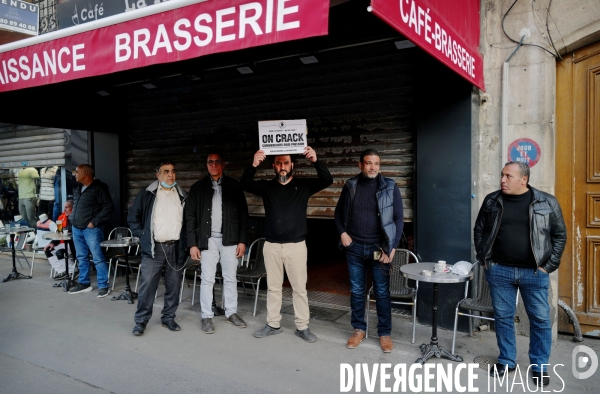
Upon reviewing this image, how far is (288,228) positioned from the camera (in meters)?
4.68

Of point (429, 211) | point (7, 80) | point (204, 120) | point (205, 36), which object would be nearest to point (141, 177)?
point (204, 120)

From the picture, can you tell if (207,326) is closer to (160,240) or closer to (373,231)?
(160,240)

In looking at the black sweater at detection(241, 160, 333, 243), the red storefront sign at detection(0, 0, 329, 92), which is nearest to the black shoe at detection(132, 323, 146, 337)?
the black sweater at detection(241, 160, 333, 243)

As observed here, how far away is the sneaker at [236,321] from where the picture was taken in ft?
16.9

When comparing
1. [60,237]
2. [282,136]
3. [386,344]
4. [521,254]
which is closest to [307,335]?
[386,344]

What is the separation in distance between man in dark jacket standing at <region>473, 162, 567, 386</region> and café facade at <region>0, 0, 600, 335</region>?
0.98 m

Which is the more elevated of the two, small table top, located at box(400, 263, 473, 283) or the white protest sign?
the white protest sign

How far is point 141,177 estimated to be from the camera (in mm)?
7965

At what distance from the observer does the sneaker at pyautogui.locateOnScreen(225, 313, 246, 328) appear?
514cm

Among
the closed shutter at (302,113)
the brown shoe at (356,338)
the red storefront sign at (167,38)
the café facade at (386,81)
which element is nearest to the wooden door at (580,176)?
the café facade at (386,81)

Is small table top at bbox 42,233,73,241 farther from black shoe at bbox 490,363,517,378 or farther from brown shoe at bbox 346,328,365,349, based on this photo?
black shoe at bbox 490,363,517,378

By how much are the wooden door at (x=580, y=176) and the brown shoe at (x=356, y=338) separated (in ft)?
7.38

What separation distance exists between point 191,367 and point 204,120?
4.04m

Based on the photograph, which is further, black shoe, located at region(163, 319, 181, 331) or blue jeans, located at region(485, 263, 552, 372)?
black shoe, located at region(163, 319, 181, 331)
